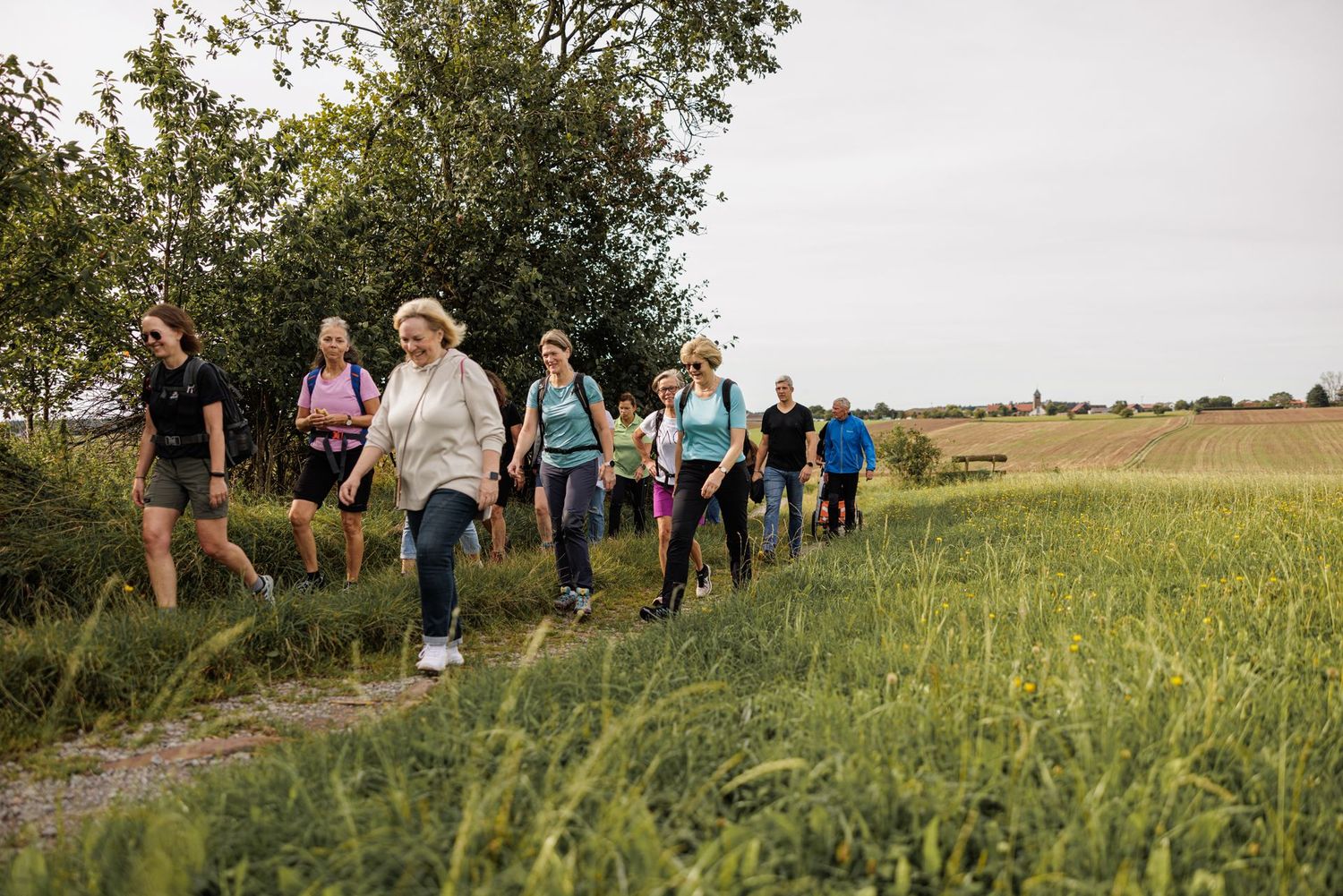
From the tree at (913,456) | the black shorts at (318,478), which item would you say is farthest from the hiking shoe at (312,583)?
the tree at (913,456)

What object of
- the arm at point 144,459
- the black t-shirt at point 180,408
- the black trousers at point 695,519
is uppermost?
the black t-shirt at point 180,408

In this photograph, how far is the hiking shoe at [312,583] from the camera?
6521mm

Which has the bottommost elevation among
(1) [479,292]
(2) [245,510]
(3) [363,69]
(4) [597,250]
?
(2) [245,510]

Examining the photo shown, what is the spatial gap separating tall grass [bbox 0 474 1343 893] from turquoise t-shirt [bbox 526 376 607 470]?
256 cm

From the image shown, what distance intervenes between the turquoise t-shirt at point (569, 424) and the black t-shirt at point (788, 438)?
2959 mm

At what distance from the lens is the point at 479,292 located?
12.4 metres

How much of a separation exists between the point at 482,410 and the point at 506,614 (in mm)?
2082

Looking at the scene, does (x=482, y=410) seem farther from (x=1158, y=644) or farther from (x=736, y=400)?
(x=1158, y=644)

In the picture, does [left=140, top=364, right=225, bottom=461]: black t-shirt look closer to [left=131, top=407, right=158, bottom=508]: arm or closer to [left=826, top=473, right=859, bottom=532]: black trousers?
[left=131, top=407, right=158, bottom=508]: arm

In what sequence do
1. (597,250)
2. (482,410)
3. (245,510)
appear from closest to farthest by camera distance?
(482,410) → (245,510) → (597,250)

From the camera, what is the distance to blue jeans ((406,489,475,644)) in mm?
4738

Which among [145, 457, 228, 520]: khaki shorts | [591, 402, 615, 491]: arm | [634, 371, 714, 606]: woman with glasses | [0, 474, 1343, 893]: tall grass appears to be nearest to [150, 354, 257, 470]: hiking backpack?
[145, 457, 228, 520]: khaki shorts

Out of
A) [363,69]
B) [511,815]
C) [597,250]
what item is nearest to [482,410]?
[511,815]

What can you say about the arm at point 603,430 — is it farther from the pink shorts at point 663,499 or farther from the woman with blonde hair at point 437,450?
the pink shorts at point 663,499
